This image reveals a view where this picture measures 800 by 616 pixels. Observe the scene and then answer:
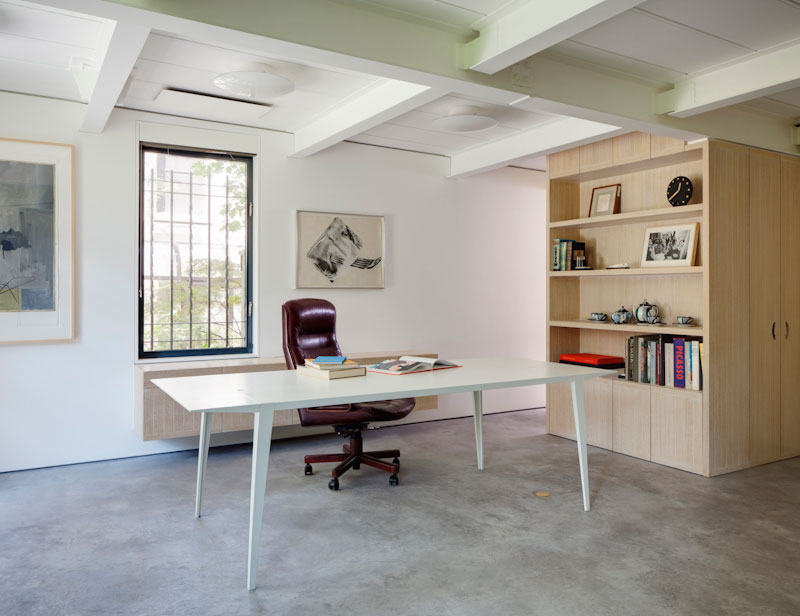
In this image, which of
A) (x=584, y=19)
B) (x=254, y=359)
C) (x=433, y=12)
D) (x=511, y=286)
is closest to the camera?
(x=584, y=19)

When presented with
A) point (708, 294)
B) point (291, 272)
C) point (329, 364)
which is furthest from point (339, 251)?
point (708, 294)

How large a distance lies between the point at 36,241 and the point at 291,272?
1915 mm

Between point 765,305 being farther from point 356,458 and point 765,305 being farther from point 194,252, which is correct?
point 194,252

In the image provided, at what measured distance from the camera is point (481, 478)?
4.21m

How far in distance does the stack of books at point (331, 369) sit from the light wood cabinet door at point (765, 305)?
303 centimetres

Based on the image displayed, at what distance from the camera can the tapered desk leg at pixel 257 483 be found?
8.60 feet

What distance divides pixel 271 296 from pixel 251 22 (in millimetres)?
2891

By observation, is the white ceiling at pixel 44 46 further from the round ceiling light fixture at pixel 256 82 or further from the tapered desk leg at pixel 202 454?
the tapered desk leg at pixel 202 454

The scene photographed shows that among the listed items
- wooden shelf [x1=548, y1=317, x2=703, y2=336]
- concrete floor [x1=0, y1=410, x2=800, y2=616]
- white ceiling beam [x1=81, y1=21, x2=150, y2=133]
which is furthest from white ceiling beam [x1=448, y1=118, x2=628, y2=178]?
white ceiling beam [x1=81, y1=21, x2=150, y2=133]

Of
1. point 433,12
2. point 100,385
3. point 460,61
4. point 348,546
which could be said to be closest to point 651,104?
point 460,61

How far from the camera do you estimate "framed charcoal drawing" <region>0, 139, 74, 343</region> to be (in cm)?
427

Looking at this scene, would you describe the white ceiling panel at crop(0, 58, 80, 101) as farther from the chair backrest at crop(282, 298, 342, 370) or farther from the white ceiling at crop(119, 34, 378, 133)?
the chair backrest at crop(282, 298, 342, 370)

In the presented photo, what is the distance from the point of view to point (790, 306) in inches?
190

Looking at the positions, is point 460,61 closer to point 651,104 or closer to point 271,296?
point 651,104
